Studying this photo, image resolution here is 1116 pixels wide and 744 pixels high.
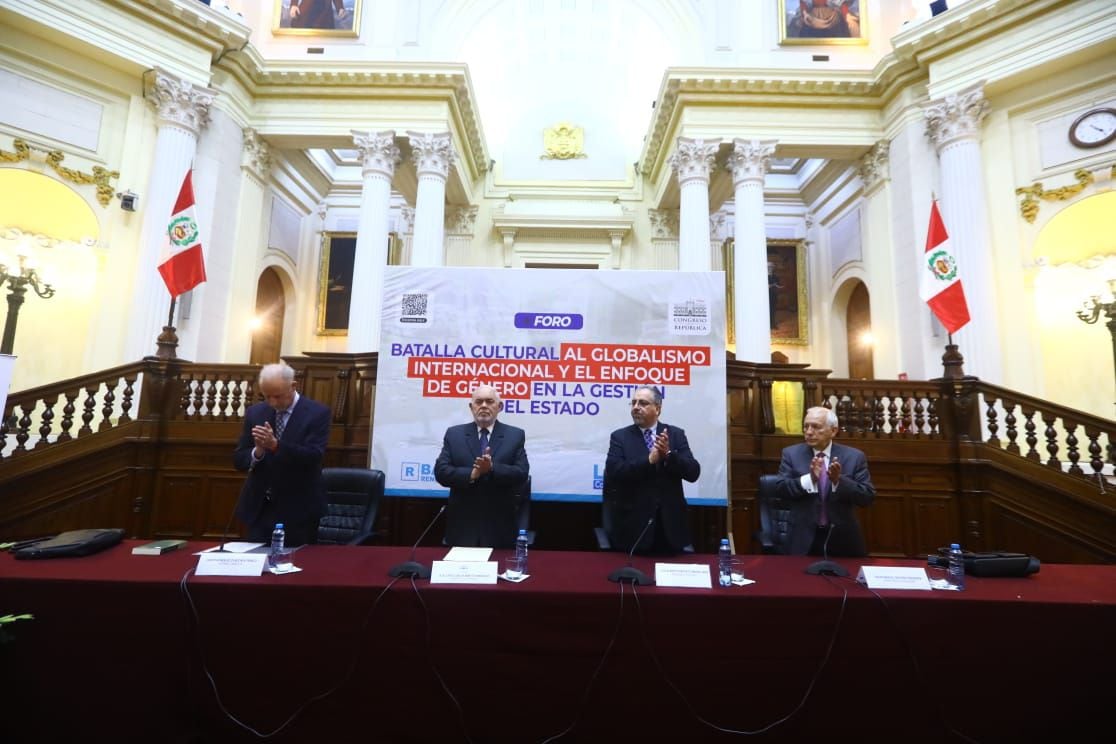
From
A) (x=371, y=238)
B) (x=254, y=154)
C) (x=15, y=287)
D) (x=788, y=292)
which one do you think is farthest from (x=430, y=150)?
(x=788, y=292)

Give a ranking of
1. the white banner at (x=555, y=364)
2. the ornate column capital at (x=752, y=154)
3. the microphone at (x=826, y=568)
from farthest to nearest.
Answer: the ornate column capital at (x=752, y=154) < the white banner at (x=555, y=364) < the microphone at (x=826, y=568)

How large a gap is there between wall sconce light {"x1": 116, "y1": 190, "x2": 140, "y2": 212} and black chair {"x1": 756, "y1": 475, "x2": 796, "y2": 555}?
9.31 metres

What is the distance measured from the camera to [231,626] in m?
1.84

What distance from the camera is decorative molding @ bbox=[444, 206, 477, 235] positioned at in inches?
522

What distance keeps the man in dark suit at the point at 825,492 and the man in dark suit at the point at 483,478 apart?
1.48 metres

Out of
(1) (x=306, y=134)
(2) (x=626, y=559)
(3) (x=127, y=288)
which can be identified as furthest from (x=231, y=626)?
(1) (x=306, y=134)

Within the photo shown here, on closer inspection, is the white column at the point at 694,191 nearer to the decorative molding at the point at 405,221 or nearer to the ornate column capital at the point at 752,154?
the ornate column capital at the point at 752,154

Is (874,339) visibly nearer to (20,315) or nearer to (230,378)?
(230,378)

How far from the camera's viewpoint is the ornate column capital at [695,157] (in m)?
9.84

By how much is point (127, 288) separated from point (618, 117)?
36.7 feet

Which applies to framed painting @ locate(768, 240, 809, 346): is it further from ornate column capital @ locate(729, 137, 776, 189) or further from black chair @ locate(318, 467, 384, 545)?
black chair @ locate(318, 467, 384, 545)

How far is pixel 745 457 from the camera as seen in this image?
4738mm

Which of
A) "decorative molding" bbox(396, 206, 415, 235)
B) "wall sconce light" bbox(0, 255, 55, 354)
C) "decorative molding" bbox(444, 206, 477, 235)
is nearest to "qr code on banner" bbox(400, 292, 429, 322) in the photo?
"wall sconce light" bbox(0, 255, 55, 354)

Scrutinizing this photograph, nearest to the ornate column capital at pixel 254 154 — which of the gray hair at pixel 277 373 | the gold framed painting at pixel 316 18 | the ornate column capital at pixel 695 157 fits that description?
the gold framed painting at pixel 316 18
